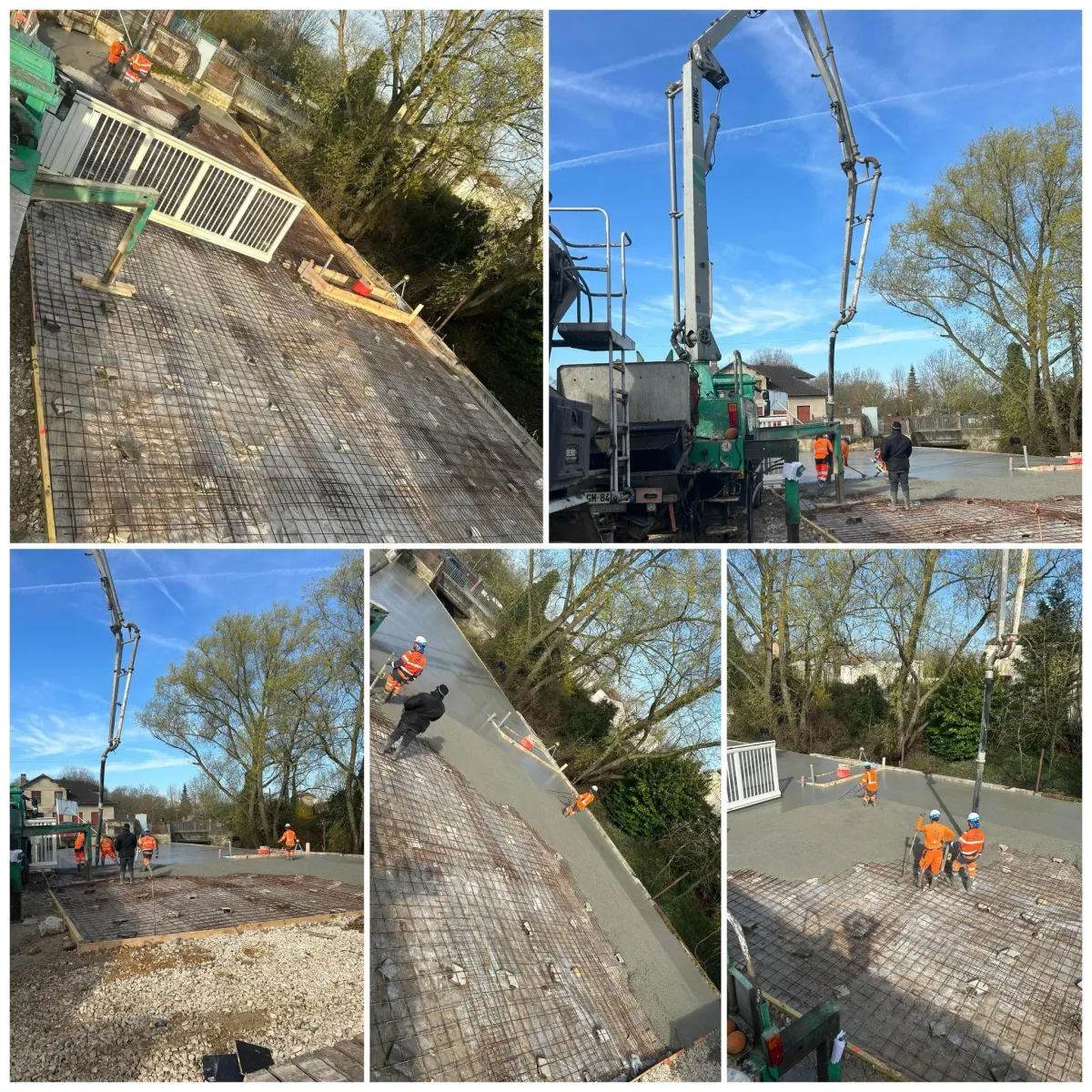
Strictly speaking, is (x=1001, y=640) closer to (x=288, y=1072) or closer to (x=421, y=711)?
(x=421, y=711)

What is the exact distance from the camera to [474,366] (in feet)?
33.4

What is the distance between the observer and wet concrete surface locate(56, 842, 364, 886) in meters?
4.38

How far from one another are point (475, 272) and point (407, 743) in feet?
23.8

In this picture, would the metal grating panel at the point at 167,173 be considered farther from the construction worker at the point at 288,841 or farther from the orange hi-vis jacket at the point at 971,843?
the orange hi-vis jacket at the point at 971,843

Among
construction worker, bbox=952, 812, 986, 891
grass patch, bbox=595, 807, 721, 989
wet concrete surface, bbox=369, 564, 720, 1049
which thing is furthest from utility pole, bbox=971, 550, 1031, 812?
wet concrete surface, bbox=369, 564, 720, 1049

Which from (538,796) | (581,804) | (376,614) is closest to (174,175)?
(376,614)

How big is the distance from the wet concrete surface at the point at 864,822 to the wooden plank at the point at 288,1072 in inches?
102

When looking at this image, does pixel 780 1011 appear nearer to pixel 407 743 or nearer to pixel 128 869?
pixel 407 743

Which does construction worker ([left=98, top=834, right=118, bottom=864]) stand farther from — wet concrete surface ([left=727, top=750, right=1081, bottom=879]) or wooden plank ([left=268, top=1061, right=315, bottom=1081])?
wet concrete surface ([left=727, top=750, right=1081, bottom=879])

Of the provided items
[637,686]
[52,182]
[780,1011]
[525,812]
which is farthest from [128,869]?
[52,182]

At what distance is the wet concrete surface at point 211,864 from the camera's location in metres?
4.38

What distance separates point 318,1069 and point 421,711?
188 centimetres

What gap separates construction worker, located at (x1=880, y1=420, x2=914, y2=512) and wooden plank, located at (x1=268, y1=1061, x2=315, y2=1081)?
578cm

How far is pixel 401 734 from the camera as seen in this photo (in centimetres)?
448
